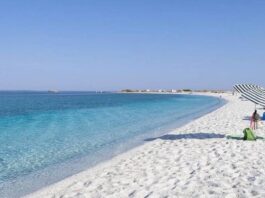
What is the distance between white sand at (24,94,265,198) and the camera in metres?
7.01

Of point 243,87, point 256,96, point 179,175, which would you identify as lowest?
point 179,175

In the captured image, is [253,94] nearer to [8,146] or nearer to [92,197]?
[92,197]

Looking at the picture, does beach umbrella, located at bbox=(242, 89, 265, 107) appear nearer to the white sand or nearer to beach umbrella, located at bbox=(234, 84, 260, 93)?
beach umbrella, located at bbox=(234, 84, 260, 93)

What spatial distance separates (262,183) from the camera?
23.6 ft

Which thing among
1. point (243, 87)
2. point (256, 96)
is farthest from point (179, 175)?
point (243, 87)

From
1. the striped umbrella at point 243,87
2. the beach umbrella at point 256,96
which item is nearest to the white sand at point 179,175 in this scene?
the beach umbrella at point 256,96

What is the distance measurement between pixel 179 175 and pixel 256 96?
7.12 meters

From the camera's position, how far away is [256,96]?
14.0m

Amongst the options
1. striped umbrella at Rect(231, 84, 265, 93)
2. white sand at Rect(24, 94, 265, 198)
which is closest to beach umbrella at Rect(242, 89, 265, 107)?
striped umbrella at Rect(231, 84, 265, 93)

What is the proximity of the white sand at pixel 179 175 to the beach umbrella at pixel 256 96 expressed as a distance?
6.22 ft

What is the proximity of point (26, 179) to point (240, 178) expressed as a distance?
18.4ft

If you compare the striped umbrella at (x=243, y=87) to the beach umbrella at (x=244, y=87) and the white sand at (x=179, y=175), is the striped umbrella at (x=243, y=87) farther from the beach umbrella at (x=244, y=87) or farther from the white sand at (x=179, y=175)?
the white sand at (x=179, y=175)

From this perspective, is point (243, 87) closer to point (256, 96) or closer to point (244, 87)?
point (244, 87)

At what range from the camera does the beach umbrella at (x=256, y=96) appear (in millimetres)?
13564
